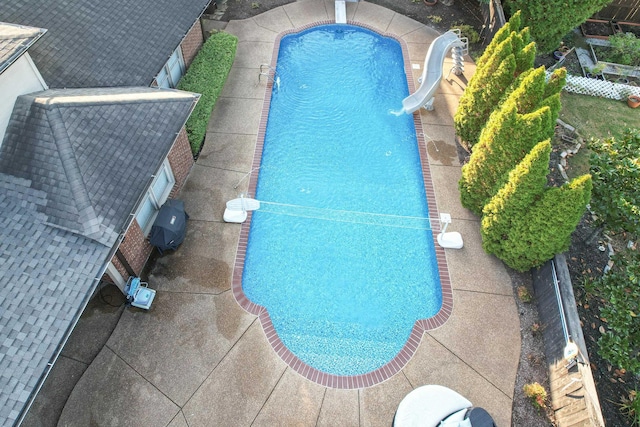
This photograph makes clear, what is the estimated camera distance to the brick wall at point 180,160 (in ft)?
49.3

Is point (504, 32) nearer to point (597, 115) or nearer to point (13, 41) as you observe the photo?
point (597, 115)

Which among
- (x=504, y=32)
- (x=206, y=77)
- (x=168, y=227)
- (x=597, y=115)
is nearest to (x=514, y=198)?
(x=504, y=32)

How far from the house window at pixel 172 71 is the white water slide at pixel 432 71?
1073 cm

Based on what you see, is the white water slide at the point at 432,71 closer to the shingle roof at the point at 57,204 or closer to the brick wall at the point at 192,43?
the brick wall at the point at 192,43

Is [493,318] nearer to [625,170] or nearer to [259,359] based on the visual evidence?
[625,170]

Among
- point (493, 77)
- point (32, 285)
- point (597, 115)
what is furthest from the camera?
point (597, 115)

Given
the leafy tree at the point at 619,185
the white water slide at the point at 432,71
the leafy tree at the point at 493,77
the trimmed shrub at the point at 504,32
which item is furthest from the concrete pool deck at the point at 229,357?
the trimmed shrub at the point at 504,32

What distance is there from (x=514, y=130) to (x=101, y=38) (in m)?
14.6

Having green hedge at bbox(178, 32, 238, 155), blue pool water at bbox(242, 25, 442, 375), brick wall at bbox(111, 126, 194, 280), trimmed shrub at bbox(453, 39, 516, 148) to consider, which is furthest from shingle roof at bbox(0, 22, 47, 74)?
trimmed shrub at bbox(453, 39, 516, 148)

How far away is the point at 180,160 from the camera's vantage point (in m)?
15.5

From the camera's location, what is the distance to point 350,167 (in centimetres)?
1712

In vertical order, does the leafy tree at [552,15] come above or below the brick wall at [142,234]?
above

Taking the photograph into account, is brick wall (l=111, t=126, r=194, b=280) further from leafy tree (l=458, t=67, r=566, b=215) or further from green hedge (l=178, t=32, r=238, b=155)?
leafy tree (l=458, t=67, r=566, b=215)

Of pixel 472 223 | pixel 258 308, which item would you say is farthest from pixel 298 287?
pixel 472 223
